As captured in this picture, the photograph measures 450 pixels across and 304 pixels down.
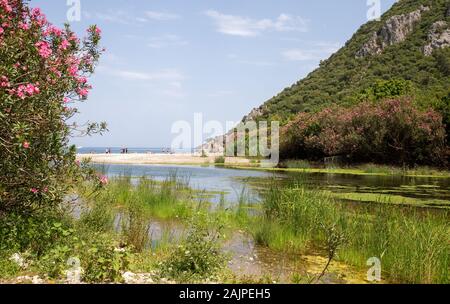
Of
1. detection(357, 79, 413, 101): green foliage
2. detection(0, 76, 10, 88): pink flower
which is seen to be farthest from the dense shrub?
detection(0, 76, 10, 88): pink flower

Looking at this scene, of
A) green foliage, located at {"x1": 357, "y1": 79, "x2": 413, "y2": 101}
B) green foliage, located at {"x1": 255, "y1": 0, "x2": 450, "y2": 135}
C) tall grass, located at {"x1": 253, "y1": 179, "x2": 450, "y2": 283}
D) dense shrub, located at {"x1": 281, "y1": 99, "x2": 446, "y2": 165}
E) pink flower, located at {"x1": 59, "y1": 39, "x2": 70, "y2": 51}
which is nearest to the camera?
tall grass, located at {"x1": 253, "y1": 179, "x2": 450, "y2": 283}

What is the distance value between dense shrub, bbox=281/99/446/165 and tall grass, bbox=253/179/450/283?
1030 inches

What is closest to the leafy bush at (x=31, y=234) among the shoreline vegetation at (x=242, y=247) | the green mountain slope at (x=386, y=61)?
the shoreline vegetation at (x=242, y=247)

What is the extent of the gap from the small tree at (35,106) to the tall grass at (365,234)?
4.75 m

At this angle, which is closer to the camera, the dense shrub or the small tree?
the small tree

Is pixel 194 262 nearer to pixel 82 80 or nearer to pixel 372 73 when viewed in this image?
pixel 82 80

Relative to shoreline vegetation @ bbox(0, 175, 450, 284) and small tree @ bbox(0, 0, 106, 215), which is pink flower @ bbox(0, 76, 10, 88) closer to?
small tree @ bbox(0, 0, 106, 215)

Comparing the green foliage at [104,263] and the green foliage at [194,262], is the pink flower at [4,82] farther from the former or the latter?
the green foliage at [194,262]

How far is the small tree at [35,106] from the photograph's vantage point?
6.75m

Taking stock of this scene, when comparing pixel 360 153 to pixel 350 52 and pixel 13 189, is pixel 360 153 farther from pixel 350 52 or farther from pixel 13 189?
pixel 350 52

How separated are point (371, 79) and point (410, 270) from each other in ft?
214

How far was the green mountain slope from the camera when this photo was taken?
203 feet

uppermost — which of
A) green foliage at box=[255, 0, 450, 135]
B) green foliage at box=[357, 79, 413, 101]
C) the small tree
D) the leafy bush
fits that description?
green foliage at box=[255, 0, 450, 135]

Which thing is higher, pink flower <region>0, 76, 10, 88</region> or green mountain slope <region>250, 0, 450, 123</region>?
green mountain slope <region>250, 0, 450, 123</region>
